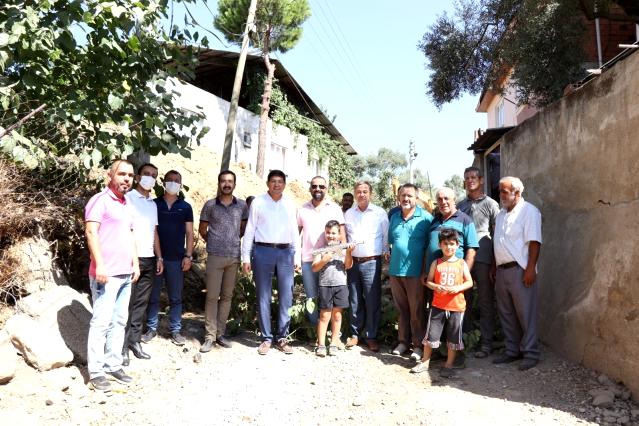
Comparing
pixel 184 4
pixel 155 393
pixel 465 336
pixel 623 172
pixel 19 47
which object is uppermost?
pixel 184 4

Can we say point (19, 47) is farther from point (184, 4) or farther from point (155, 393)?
point (155, 393)

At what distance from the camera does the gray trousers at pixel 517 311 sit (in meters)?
4.67

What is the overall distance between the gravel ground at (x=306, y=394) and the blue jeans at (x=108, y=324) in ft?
0.69

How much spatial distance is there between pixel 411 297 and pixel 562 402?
1609 mm

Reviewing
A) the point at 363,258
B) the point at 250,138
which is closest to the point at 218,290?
the point at 363,258

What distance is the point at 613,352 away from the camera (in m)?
4.07

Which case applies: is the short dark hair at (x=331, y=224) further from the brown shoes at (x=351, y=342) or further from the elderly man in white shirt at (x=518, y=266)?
the elderly man in white shirt at (x=518, y=266)

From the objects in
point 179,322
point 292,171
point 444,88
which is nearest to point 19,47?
point 179,322

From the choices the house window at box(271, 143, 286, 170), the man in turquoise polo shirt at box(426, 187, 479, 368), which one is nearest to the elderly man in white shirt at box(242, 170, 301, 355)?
the man in turquoise polo shirt at box(426, 187, 479, 368)

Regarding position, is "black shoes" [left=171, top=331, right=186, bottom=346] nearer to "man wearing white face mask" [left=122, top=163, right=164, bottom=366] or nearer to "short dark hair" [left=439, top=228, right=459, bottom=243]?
"man wearing white face mask" [left=122, top=163, right=164, bottom=366]

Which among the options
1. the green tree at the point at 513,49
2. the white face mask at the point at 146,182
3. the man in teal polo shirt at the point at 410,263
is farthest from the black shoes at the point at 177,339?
the green tree at the point at 513,49

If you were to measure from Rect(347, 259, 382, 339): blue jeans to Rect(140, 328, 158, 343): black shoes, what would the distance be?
209cm

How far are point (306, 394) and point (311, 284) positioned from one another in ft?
4.56

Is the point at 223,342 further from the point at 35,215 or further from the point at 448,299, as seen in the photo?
the point at 448,299
